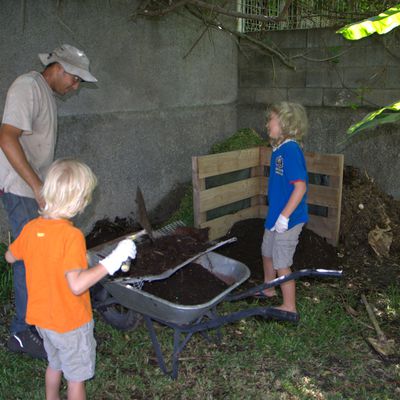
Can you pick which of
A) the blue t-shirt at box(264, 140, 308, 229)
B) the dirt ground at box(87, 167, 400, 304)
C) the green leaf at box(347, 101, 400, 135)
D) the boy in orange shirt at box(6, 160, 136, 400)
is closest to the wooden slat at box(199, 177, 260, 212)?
the dirt ground at box(87, 167, 400, 304)

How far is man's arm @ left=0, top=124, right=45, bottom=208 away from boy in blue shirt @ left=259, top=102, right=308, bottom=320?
175 centimetres

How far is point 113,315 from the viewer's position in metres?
3.83

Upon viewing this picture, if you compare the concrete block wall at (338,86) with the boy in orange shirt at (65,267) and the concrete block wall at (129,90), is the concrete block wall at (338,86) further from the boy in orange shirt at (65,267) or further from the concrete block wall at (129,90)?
the boy in orange shirt at (65,267)

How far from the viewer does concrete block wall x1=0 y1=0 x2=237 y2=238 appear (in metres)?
4.68

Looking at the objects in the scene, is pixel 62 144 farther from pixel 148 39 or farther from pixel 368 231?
pixel 368 231

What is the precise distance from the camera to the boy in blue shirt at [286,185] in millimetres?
3717

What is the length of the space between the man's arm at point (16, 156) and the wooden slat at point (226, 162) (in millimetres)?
2101

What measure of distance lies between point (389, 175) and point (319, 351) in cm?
315

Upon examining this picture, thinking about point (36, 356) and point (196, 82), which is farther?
point (196, 82)

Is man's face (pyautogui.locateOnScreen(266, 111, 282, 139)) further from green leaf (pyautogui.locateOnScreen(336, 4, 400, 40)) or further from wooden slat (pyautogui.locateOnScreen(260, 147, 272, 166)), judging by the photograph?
wooden slat (pyautogui.locateOnScreen(260, 147, 272, 166))

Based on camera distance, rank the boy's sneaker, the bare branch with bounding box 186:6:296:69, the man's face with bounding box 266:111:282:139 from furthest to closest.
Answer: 1. the bare branch with bounding box 186:6:296:69
2. the man's face with bounding box 266:111:282:139
3. the boy's sneaker

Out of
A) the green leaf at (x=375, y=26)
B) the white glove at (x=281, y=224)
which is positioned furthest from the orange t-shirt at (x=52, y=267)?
the white glove at (x=281, y=224)

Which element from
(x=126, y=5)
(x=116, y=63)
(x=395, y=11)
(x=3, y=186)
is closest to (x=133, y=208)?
(x=116, y=63)

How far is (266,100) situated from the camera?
22.6 ft
